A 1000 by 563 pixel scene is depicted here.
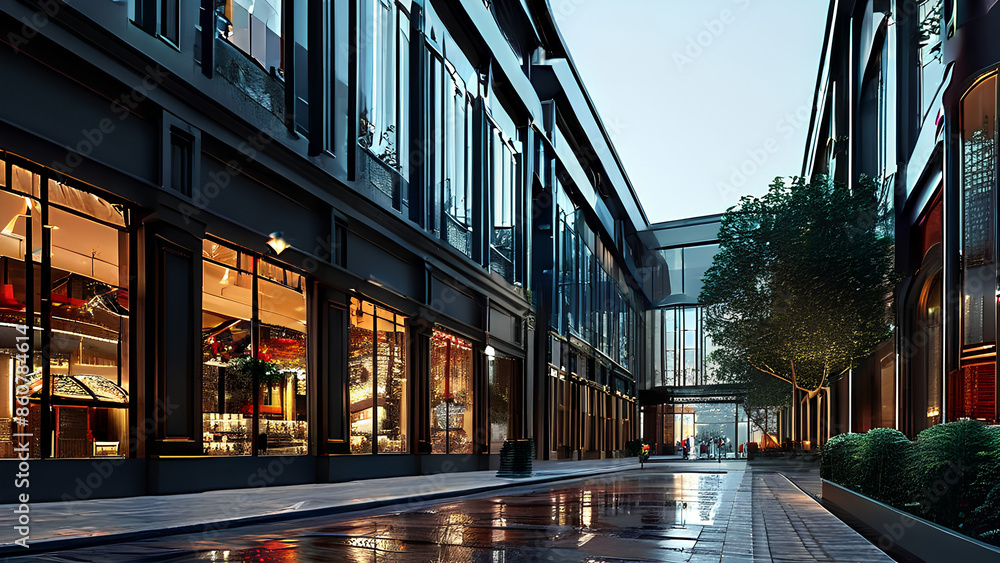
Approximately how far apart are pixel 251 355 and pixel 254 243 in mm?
2219

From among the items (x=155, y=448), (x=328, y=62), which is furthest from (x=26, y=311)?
(x=328, y=62)

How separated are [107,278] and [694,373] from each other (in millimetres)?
67765

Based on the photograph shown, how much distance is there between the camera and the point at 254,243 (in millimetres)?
17016

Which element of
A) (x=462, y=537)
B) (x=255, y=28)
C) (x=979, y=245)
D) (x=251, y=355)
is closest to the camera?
(x=462, y=537)

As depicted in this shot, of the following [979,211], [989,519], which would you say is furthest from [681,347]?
[989,519]

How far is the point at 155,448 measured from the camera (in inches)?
540

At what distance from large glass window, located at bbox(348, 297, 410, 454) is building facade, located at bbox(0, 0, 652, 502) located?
0.08 metres

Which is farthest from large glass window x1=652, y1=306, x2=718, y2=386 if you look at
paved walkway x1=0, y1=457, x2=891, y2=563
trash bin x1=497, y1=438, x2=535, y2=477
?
paved walkway x1=0, y1=457, x2=891, y2=563

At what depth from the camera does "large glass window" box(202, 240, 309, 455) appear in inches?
628

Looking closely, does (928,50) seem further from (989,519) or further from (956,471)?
(989,519)

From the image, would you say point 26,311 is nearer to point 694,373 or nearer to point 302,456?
point 302,456

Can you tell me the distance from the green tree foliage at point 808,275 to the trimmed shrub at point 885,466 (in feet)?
56.2

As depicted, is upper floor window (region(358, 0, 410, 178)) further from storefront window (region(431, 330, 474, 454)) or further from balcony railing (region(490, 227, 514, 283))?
balcony railing (region(490, 227, 514, 283))

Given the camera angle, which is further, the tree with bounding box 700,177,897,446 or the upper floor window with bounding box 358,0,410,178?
the tree with bounding box 700,177,897,446
